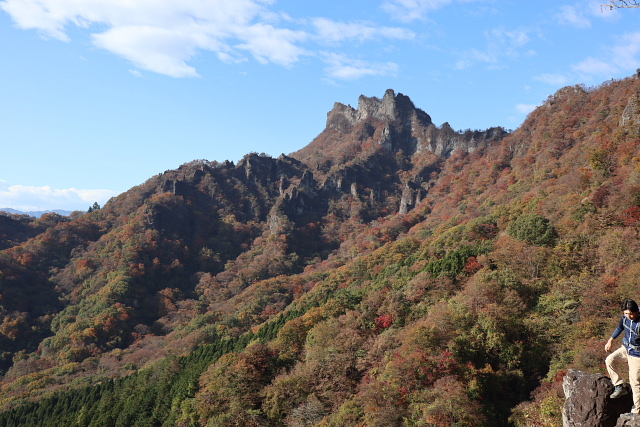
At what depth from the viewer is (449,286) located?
40938mm

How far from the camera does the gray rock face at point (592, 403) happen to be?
12.3 metres

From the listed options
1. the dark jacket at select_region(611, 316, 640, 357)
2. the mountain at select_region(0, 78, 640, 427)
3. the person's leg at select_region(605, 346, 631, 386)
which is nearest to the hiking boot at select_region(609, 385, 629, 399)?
the person's leg at select_region(605, 346, 631, 386)

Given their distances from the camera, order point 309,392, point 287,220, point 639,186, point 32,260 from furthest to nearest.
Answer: point 287,220 < point 32,260 < point 639,186 < point 309,392

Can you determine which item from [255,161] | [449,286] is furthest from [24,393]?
[255,161]

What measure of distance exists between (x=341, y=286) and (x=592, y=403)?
199ft

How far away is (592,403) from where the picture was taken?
12.6m

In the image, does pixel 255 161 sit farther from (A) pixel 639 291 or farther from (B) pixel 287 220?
(A) pixel 639 291

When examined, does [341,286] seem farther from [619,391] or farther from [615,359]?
[615,359]

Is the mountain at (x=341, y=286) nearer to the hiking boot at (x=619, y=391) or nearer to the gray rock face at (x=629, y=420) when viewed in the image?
the hiking boot at (x=619, y=391)

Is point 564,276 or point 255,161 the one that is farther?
point 255,161

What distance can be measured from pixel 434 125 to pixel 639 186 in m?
152

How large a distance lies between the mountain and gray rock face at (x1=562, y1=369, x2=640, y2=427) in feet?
29.4

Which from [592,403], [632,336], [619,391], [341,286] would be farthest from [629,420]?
[341,286]

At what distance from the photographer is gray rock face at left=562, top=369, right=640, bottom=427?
484 inches
